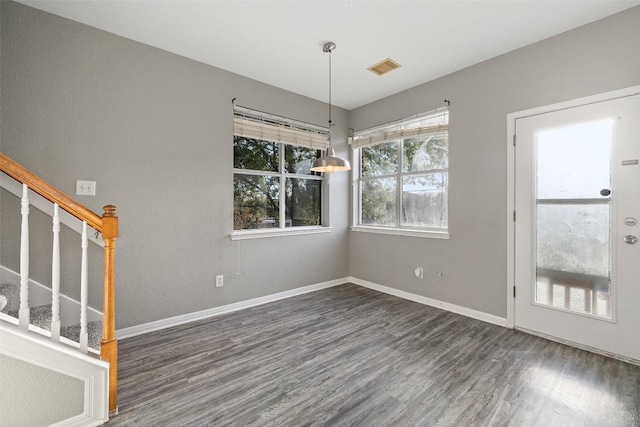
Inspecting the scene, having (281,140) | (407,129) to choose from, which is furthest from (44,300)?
(407,129)

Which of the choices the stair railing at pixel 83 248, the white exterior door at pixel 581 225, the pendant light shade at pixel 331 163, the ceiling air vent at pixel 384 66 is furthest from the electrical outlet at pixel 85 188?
the white exterior door at pixel 581 225

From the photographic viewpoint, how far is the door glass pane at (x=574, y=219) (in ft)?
7.86

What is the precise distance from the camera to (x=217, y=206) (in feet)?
10.6

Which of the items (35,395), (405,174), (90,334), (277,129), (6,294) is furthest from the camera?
(405,174)

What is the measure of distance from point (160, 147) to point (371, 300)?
3026mm

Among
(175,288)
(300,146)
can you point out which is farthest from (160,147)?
(300,146)

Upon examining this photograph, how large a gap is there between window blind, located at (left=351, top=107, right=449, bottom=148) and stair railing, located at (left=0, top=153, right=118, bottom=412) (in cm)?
333

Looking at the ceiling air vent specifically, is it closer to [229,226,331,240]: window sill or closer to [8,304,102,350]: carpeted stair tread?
[229,226,331,240]: window sill

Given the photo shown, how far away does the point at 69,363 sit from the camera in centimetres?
154

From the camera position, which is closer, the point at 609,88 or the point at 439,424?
the point at 439,424

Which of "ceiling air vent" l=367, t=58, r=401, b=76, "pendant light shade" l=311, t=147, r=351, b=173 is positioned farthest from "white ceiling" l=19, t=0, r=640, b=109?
"pendant light shade" l=311, t=147, r=351, b=173

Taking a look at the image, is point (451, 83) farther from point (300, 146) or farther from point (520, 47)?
point (300, 146)

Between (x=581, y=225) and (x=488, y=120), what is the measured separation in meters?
1.32

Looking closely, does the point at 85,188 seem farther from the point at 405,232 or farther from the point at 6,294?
the point at 405,232
